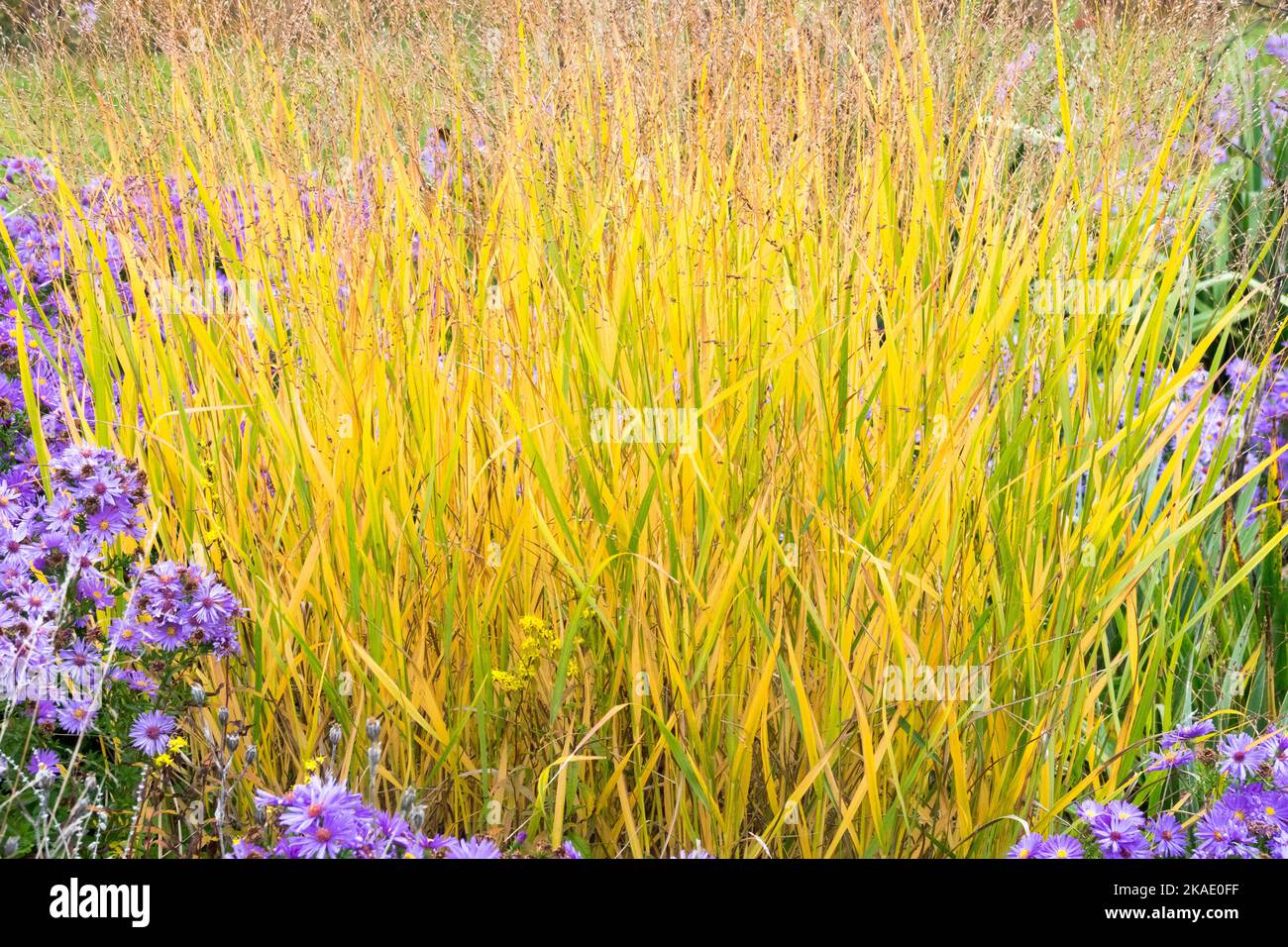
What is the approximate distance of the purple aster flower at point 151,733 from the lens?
189 centimetres

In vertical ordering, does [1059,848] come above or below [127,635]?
below

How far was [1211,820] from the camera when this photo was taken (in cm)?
184

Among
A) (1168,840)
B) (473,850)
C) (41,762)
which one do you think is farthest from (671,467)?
(41,762)

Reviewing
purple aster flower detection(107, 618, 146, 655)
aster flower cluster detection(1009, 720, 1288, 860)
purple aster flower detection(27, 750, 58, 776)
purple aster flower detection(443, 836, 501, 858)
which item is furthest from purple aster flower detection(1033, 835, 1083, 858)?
purple aster flower detection(27, 750, 58, 776)

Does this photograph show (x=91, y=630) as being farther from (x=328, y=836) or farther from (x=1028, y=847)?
(x=1028, y=847)

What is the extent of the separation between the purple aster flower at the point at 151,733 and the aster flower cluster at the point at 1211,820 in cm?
130

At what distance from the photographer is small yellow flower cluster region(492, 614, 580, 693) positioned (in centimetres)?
191

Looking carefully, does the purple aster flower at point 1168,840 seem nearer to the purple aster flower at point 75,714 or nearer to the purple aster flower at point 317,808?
the purple aster flower at point 317,808

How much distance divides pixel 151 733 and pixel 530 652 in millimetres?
591

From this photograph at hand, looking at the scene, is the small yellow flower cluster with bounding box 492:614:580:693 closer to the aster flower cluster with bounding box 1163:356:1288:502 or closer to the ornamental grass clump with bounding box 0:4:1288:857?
the ornamental grass clump with bounding box 0:4:1288:857

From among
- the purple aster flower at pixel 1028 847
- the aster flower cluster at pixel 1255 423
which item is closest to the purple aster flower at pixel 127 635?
the purple aster flower at pixel 1028 847

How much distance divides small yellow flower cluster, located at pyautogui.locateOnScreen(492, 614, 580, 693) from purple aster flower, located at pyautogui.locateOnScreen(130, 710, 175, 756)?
509 millimetres

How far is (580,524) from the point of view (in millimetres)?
2074
